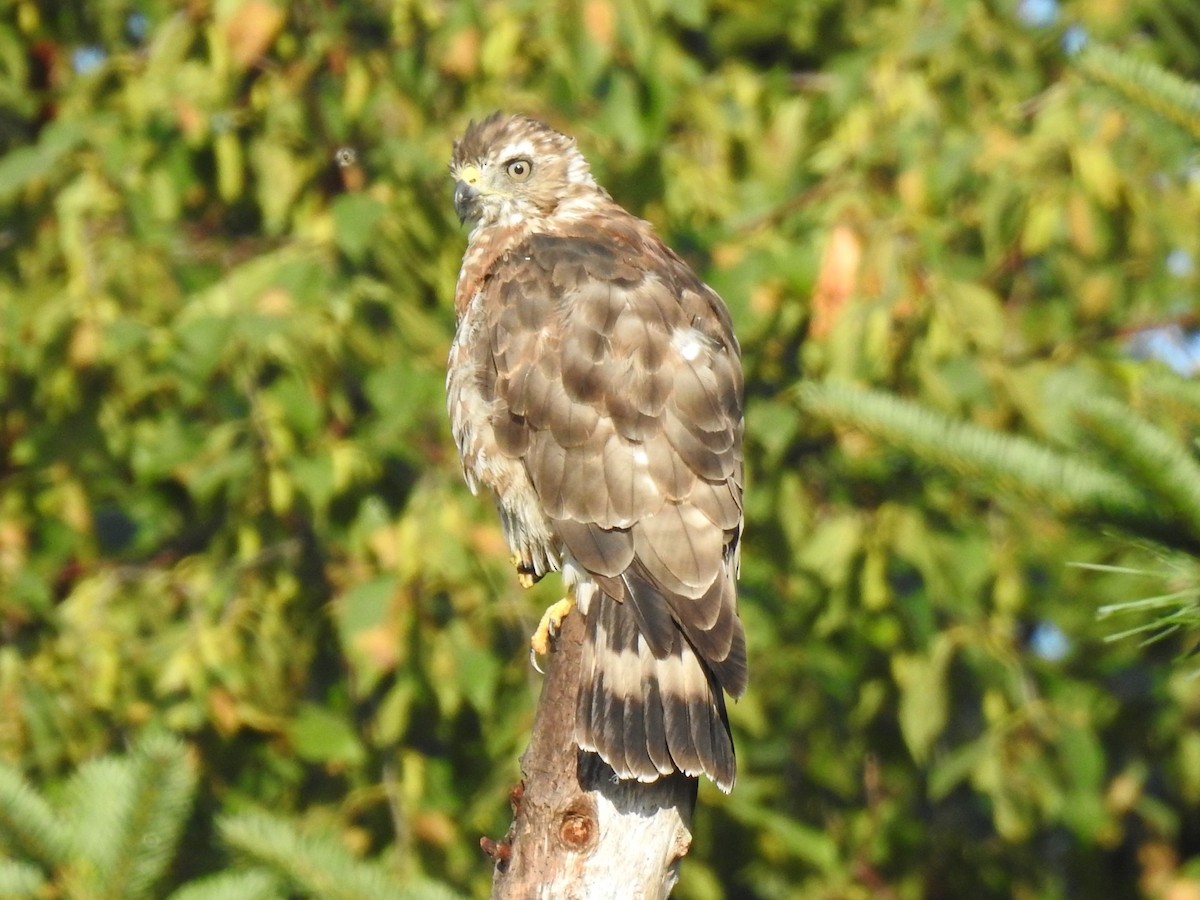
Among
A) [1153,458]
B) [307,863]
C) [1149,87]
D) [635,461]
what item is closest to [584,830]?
[307,863]

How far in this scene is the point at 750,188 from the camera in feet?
16.4

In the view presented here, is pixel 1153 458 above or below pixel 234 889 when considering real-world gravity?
above

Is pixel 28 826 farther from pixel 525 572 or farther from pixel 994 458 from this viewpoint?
pixel 994 458

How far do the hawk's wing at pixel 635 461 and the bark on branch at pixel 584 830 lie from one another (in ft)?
0.20

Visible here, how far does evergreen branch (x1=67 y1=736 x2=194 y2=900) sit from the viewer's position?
2770 millimetres

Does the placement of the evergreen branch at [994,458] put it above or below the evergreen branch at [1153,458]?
below

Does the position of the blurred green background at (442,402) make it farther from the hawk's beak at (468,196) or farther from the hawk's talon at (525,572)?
the hawk's talon at (525,572)

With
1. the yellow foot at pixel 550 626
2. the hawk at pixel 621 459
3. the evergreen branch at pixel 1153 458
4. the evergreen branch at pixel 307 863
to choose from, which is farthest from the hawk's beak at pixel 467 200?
the evergreen branch at pixel 1153 458

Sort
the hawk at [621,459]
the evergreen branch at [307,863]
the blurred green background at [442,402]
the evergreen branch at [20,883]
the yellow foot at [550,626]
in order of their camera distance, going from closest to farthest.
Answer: the evergreen branch at [20,883] → the hawk at [621,459] → the evergreen branch at [307,863] → the yellow foot at [550,626] → the blurred green background at [442,402]

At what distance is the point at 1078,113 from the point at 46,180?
2909 mm

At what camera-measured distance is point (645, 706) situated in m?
2.71

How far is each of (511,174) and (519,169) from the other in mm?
27

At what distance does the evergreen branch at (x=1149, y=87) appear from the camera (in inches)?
100.0

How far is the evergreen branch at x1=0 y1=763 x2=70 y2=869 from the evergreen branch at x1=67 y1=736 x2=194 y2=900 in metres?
0.04
